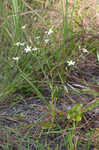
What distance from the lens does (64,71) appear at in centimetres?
156

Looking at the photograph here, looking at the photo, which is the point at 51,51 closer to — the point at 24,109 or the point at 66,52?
the point at 66,52

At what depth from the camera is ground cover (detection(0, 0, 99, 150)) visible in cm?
120

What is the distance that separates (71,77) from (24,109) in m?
Answer: 0.38

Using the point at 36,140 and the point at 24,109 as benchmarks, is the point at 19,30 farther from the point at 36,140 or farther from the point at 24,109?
the point at 36,140

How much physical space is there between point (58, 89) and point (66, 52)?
32cm

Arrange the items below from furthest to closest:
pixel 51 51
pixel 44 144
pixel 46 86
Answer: pixel 51 51 → pixel 46 86 → pixel 44 144

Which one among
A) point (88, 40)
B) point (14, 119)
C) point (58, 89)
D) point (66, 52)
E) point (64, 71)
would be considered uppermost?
point (88, 40)

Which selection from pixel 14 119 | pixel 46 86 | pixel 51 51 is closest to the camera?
pixel 14 119

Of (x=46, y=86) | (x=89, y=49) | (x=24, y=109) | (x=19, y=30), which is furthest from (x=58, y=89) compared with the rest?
(x=19, y=30)

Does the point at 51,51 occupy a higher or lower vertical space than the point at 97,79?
higher

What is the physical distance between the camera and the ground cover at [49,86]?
120cm

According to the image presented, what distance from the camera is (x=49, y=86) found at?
1.51 m

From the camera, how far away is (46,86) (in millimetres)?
1542

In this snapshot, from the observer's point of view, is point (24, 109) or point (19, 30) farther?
point (19, 30)
